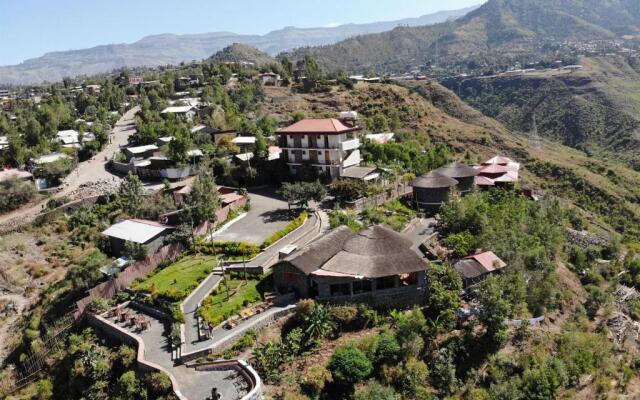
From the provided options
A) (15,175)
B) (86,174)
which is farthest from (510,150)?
(15,175)

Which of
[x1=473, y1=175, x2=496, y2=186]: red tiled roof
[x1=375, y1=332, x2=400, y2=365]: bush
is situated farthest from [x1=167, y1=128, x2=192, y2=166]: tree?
[x1=375, y1=332, x2=400, y2=365]: bush

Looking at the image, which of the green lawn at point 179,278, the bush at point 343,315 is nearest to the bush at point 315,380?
the bush at point 343,315

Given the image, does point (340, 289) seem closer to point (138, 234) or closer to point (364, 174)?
point (138, 234)

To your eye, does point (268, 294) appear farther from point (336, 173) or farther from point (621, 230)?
point (621, 230)

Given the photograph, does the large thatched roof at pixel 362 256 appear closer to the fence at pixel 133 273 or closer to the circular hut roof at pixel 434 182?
the fence at pixel 133 273

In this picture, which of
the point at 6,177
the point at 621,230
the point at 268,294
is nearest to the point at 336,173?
the point at 268,294

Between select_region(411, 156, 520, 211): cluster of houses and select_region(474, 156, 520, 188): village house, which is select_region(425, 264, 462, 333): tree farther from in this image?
select_region(474, 156, 520, 188): village house
